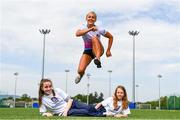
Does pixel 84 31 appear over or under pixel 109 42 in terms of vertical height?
over

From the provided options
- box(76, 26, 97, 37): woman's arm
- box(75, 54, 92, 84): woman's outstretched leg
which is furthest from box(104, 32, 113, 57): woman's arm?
box(76, 26, 97, 37): woman's arm

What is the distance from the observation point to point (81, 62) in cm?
967

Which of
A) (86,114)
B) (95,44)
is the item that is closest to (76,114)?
(86,114)

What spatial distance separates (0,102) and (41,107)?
41963 mm

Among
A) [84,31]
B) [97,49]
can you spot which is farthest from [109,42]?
[84,31]

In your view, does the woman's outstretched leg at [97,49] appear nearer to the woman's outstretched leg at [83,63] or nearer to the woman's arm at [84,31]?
the woman's arm at [84,31]

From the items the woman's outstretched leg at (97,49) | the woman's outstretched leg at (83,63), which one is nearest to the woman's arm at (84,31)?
the woman's outstretched leg at (97,49)

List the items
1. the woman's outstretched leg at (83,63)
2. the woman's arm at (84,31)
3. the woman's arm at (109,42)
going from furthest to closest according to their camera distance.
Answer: the woman's arm at (109,42)
the woman's outstretched leg at (83,63)
the woman's arm at (84,31)

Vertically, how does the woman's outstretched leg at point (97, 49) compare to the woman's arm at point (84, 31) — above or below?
below

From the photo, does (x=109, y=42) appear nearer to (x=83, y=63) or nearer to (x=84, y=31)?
(x=83, y=63)

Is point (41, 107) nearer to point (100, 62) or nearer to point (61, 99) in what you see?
point (61, 99)

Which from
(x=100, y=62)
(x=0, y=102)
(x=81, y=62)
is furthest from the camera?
(x=0, y=102)

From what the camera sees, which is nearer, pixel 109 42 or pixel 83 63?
pixel 83 63

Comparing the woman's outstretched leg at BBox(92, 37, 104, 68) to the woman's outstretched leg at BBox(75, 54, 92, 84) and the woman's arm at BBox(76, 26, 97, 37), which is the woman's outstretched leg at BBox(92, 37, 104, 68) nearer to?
the woman's arm at BBox(76, 26, 97, 37)
